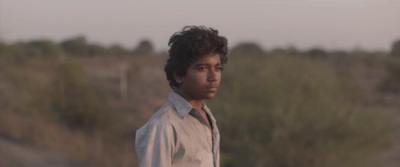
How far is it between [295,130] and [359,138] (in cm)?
153

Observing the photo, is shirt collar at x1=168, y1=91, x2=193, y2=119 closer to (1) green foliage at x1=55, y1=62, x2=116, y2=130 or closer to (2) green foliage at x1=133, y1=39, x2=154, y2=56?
(1) green foliage at x1=55, y1=62, x2=116, y2=130

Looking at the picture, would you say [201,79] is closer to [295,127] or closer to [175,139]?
[175,139]

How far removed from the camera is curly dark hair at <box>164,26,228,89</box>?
301 cm

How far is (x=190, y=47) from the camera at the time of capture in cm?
300

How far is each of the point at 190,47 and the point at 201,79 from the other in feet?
0.44

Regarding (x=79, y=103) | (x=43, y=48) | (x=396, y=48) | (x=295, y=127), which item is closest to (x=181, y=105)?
(x=295, y=127)

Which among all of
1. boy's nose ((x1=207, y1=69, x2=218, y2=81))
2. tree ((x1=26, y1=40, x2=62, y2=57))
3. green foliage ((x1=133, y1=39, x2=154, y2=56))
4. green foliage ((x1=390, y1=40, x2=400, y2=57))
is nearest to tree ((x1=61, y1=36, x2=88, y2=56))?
tree ((x1=26, y1=40, x2=62, y2=57))

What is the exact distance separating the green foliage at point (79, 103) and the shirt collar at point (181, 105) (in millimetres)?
23915

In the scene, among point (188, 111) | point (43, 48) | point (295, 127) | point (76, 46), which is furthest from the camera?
point (76, 46)

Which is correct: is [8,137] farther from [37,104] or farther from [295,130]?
[295,130]

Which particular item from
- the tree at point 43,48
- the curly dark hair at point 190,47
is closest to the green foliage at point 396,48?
the tree at point 43,48

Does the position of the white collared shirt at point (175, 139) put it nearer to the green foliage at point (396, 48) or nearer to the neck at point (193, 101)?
the neck at point (193, 101)

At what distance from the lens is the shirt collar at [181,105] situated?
296cm

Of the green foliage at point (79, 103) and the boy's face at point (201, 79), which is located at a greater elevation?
the boy's face at point (201, 79)
